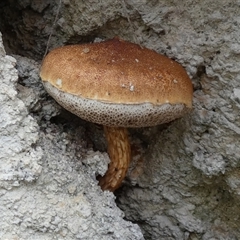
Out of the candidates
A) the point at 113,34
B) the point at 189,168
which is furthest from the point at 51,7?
the point at 189,168

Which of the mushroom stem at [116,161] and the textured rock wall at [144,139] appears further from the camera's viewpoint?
the mushroom stem at [116,161]

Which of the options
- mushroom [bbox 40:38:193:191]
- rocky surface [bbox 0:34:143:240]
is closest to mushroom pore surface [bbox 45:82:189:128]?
mushroom [bbox 40:38:193:191]

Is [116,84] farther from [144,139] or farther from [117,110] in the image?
[144,139]

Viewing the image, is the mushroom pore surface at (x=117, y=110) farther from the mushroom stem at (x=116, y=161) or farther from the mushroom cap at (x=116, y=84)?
the mushroom stem at (x=116, y=161)

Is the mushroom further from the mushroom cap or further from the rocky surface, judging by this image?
the rocky surface

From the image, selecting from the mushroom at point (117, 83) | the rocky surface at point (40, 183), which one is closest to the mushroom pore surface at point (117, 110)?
the mushroom at point (117, 83)

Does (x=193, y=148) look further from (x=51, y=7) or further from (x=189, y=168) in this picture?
(x=51, y=7)
